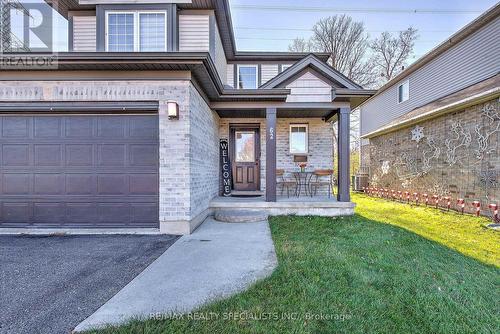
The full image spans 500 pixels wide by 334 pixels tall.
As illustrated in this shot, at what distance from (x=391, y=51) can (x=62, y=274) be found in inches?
846

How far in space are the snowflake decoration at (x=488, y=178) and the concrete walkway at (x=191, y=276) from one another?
19.6ft

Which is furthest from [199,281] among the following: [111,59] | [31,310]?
[111,59]

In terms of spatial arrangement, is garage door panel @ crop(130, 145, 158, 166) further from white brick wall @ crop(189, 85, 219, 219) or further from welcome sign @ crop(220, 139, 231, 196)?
welcome sign @ crop(220, 139, 231, 196)

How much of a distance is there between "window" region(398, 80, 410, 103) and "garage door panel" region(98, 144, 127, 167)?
1217 cm

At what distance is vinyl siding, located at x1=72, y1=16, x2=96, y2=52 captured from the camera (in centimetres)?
664

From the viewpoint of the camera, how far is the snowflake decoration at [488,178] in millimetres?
6016

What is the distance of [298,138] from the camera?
8.41m

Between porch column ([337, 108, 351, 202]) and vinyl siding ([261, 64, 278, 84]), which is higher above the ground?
vinyl siding ([261, 64, 278, 84])

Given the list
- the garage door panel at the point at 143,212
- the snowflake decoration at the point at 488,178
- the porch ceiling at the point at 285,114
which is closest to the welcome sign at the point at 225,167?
the porch ceiling at the point at 285,114

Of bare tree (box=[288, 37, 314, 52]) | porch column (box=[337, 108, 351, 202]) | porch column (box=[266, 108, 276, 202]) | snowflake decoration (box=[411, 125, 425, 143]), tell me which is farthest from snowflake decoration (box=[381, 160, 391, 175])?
bare tree (box=[288, 37, 314, 52])

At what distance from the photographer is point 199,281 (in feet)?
8.91

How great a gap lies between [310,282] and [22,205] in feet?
18.6

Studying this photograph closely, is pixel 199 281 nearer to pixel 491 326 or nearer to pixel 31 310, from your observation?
pixel 31 310

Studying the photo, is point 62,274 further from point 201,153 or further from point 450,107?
point 450,107
